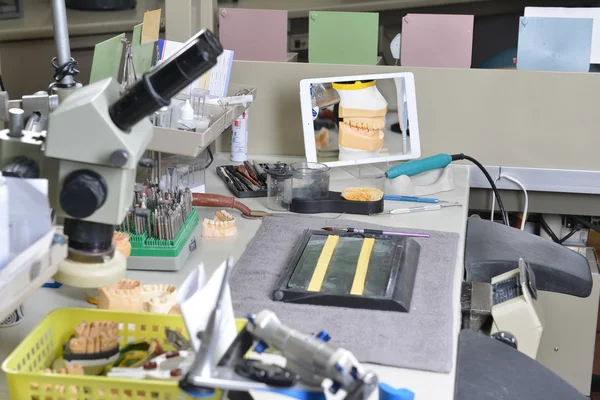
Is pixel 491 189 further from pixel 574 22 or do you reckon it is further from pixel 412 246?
pixel 412 246

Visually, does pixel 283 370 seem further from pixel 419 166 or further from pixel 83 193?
pixel 419 166

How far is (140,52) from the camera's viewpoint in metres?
1.55

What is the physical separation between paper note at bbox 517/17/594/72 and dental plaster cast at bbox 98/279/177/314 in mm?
1114

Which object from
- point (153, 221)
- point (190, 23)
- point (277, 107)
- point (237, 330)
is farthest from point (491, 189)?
point (237, 330)

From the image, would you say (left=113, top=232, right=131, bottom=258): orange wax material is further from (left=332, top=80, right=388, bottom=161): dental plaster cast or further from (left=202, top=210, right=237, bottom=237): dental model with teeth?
(left=332, top=80, right=388, bottom=161): dental plaster cast

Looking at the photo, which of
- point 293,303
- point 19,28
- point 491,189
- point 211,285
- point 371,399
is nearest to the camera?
point 211,285

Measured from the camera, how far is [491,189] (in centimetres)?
194

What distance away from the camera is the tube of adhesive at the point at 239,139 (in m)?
1.90

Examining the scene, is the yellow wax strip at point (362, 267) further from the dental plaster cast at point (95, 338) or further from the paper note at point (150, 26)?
the paper note at point (150, 26)

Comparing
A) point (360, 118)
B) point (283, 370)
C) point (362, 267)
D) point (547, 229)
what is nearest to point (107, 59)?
point (362, 267)

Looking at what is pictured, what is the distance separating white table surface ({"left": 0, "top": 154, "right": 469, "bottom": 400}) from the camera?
1.01m

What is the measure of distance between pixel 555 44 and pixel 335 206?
0.67 m

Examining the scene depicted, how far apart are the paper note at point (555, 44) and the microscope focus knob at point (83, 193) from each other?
1.28 m

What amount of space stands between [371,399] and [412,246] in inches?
19.2
